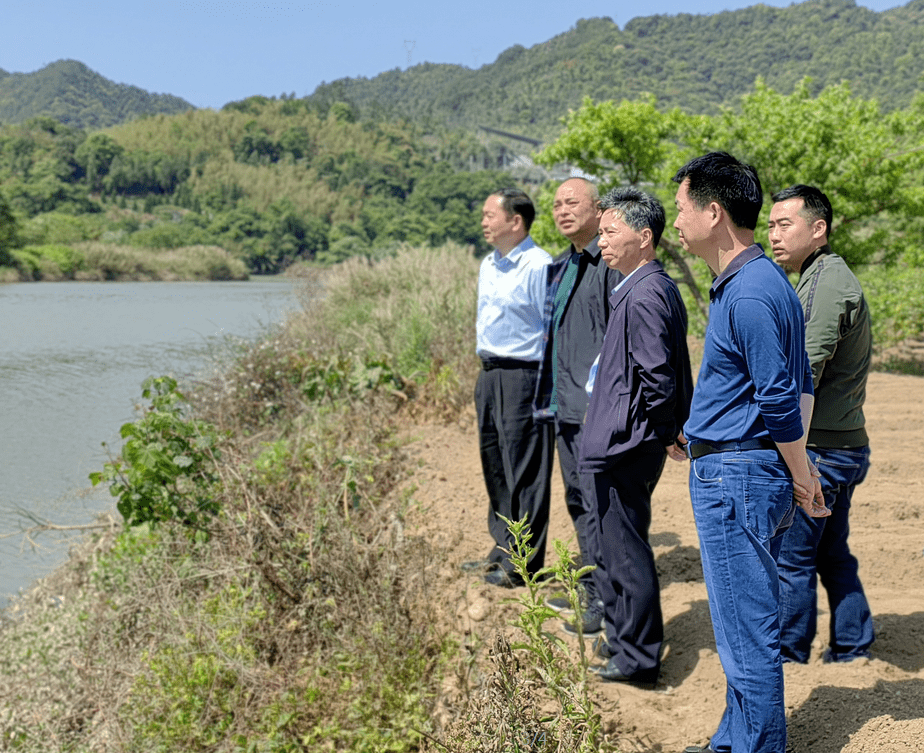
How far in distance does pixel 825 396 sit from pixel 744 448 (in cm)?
104

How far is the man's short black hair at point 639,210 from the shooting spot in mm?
2986

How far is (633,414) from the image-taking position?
2965 mm

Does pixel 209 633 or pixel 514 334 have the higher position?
pixel 514 334

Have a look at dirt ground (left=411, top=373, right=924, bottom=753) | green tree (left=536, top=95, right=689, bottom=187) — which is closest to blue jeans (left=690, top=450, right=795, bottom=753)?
dirt ground (left=411, top=373, right=924, bottom=753)

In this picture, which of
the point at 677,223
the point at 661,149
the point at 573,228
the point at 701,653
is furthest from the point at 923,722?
the point at 661,149

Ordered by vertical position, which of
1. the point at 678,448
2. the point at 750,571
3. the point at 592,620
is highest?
the point at 678,448

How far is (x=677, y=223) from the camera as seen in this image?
237cm

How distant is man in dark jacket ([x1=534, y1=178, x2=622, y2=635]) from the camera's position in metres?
3.62

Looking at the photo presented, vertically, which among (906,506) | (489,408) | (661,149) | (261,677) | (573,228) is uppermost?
(661,149)

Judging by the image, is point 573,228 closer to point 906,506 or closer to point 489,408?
point 489,408

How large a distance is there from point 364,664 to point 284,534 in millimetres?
1097

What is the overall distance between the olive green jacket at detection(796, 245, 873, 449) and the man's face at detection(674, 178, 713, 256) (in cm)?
89

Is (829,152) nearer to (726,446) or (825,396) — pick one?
(825,396)

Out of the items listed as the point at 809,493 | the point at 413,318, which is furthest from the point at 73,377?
the point at 809,493
